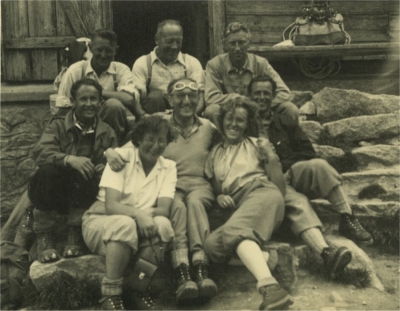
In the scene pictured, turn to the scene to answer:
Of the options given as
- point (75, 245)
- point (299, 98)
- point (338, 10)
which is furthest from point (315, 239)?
point (338, 10)

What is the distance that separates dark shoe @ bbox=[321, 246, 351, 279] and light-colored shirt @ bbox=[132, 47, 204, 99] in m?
2.01

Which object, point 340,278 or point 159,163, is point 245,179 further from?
point 340,278

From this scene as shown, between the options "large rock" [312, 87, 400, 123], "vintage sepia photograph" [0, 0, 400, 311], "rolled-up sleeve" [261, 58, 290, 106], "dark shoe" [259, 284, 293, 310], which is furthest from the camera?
"large rock" [312, 87, 400, 123]

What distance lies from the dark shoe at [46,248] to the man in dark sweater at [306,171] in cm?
159

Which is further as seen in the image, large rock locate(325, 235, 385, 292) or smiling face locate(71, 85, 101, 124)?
A: smiling face locate(71, 85, 101, 124)

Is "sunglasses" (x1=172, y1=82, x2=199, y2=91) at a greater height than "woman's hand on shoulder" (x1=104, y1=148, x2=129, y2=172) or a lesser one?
greater

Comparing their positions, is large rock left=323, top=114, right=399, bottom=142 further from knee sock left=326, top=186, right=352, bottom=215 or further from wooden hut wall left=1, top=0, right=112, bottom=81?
wooden hut wall left=1, top=0, right=112, bottom=81

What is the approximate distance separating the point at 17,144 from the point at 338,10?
397 cm

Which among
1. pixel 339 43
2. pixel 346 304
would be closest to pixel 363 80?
pixel 339 43

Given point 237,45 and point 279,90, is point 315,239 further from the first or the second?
point 237,45

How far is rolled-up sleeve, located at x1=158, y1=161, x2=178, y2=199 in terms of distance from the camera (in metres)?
3.97

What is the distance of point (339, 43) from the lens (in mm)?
7098

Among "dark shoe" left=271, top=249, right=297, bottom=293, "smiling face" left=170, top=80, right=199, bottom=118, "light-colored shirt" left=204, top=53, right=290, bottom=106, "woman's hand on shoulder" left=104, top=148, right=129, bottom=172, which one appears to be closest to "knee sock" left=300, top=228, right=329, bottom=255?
"dark shoe" left=271, top=249, right=297, bottom=293

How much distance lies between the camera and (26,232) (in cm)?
446
